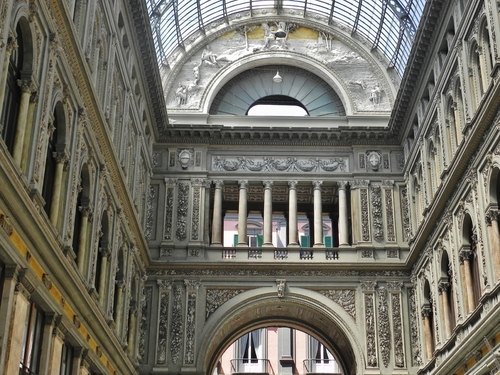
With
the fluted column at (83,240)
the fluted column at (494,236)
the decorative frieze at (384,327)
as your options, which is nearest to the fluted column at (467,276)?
the fluted column at (494,236)

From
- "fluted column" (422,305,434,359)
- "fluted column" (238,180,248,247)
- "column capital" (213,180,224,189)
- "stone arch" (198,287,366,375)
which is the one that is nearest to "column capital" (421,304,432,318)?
"fluted column" (422,305,434,359)

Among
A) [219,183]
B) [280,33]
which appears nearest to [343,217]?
[219,183]

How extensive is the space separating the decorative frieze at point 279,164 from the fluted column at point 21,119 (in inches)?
693

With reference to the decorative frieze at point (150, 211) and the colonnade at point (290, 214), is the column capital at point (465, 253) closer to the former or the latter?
the colonnade at point (290, 214)

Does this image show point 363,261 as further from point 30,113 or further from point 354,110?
point 30,113

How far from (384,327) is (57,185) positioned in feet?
53.1

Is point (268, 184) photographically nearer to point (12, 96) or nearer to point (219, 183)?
point (219, 183)

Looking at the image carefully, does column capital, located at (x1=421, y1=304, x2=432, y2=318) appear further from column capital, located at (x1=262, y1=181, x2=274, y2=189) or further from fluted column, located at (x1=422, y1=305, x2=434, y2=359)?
column capital, located at (x1=262, y1=181, x2=274, y2=189)

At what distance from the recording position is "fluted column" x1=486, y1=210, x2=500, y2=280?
792 inches

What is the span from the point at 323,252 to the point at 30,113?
17766 mm

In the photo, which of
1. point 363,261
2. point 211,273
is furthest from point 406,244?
point 211,273

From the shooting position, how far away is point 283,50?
36.4 metres

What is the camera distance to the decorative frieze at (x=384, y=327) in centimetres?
3005

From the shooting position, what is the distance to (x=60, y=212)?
742 inches
